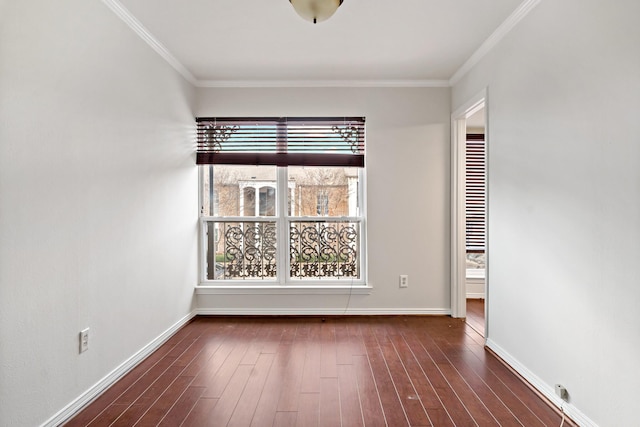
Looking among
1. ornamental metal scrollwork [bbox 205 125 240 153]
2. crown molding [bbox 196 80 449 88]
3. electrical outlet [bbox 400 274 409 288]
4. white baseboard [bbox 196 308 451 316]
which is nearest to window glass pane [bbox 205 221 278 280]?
white baseboard [bbox 196 308 451 316]

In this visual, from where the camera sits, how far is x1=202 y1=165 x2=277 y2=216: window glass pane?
3859 mm

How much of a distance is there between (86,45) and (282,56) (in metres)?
→ 1.56

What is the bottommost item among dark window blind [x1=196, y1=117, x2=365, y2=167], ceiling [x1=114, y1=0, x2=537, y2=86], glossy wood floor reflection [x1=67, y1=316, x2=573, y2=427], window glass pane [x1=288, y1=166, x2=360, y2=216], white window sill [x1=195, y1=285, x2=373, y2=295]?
glossy wood floor reflection [x1=67, y1=316, x2=573, y2=427]

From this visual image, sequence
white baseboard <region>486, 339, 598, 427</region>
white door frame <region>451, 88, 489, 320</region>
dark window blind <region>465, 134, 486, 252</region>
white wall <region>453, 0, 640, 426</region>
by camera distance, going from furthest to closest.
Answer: dark window blind <region>465, 134, 486, 252</region>, white door frame <region>451, 88, 489, 320</region>, white baseboard <region>486, 339, 598, 427</region>, white wall <region>453, 0, 640, 426</region>

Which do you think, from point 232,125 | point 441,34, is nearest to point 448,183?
point 441,34

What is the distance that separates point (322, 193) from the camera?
3859 mm

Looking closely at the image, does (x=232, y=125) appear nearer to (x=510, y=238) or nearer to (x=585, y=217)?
(x=510, y=238)

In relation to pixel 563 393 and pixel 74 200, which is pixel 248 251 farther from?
pixel 563 393

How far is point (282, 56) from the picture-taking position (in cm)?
313

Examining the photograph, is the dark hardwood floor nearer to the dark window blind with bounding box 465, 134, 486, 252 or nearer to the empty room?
the empty room

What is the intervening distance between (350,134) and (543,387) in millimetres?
2723

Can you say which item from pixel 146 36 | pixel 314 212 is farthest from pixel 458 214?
pixel 146 36

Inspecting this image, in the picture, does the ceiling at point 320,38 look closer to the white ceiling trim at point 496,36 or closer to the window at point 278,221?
the white ceiling trim at point 496,36

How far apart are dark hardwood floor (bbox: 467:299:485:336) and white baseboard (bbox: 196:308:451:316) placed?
0.85 feet
